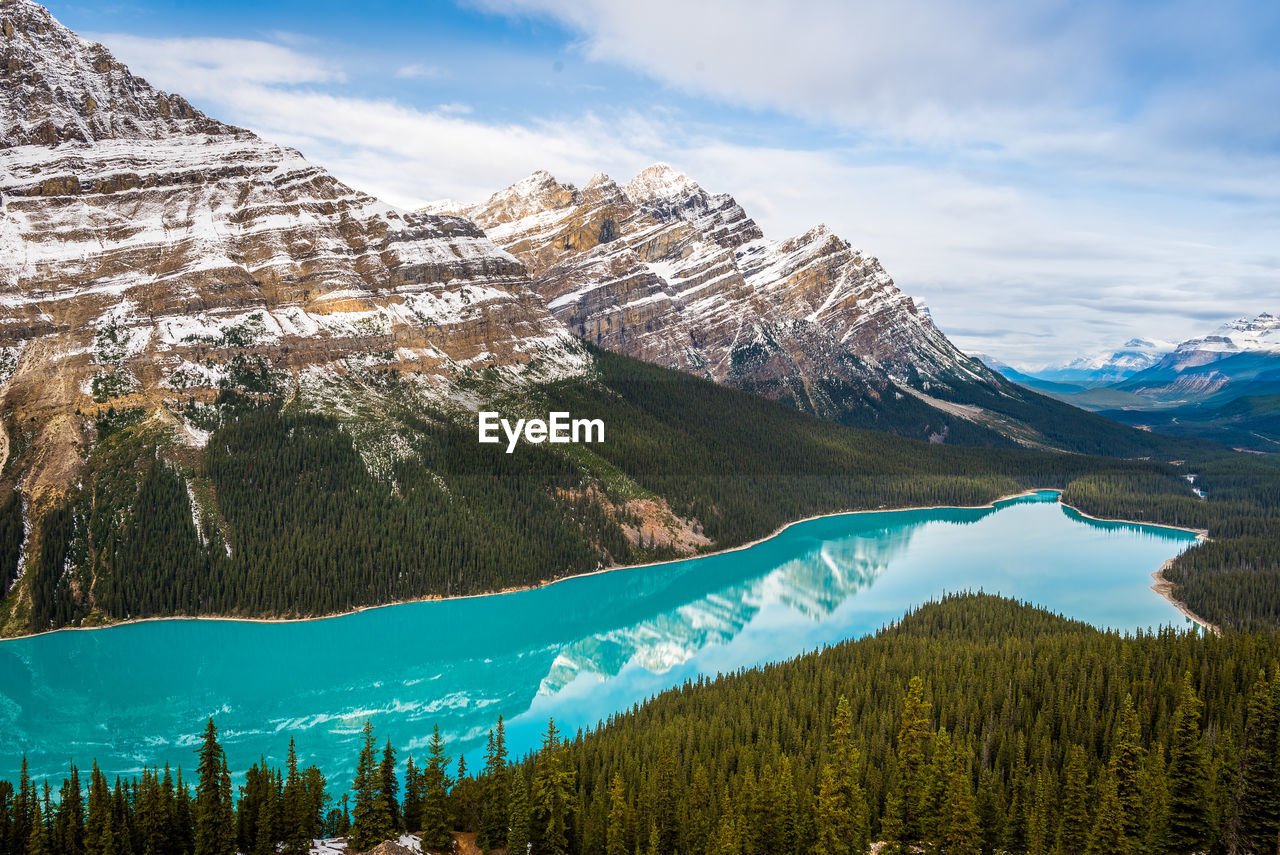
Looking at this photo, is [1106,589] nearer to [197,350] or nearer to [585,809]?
[585,809]

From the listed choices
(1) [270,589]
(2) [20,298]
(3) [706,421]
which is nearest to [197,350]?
(2) [20,298]

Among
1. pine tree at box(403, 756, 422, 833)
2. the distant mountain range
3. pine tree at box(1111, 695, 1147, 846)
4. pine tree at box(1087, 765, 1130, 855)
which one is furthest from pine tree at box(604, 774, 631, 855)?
the distant mountain range

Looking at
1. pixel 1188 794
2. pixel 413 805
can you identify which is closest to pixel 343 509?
pixel 413 805

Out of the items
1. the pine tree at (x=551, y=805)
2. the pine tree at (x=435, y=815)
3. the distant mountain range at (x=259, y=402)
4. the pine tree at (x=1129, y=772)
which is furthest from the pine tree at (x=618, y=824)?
the distant mountain range at (x=259, y=402)

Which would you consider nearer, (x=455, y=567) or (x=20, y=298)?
(x=455, y=567)

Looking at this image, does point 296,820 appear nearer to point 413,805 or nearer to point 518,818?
point 413,805

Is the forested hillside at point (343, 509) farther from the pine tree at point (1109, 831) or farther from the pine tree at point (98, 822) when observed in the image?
the pine tree at point (1109, 831)
